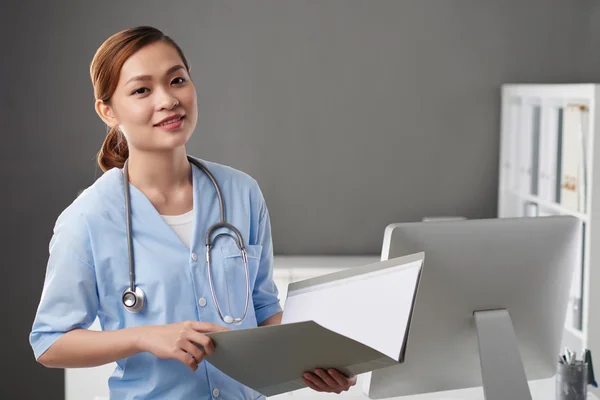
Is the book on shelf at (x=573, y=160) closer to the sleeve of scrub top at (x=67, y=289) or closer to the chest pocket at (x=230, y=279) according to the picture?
the chest pocket at (x=230, y=279)

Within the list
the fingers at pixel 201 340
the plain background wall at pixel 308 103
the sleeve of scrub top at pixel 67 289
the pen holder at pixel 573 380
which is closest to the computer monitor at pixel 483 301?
the pen holder at pixel 573 380

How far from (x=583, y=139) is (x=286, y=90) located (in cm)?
145

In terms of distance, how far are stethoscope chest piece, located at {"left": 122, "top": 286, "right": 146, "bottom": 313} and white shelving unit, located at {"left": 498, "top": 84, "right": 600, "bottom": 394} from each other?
5.76ft

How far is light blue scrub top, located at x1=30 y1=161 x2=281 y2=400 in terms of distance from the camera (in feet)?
5.15

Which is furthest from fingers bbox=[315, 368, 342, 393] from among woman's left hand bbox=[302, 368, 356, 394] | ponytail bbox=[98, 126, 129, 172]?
ponytail bbox=[98, 126, 129, 172]

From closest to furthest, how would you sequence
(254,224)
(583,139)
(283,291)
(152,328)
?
(152,328)
(254,224)
(583,139)
(283,291)

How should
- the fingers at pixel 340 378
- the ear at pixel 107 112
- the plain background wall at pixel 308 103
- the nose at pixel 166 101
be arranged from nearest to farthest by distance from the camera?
the fingers at pixel 340 378, the nose at pixel 166 101, the ear at pixel 107 112, the plain background wall at pixel 308 103

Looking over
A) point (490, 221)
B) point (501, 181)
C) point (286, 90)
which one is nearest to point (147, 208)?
point (490, 221)

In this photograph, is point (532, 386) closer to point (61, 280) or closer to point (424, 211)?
point (61, 280)

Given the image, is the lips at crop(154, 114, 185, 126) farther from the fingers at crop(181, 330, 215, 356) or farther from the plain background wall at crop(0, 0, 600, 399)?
the plain background wall at crop(0, 0, 600, 399)

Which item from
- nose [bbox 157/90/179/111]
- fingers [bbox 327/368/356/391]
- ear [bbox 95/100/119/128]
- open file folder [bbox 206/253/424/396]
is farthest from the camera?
ear [bbox 95/100/119/128]

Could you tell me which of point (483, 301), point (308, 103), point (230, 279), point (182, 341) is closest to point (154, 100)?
point (230, 279)

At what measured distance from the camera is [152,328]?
1.49 meters

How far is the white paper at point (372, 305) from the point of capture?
1.36 metres
